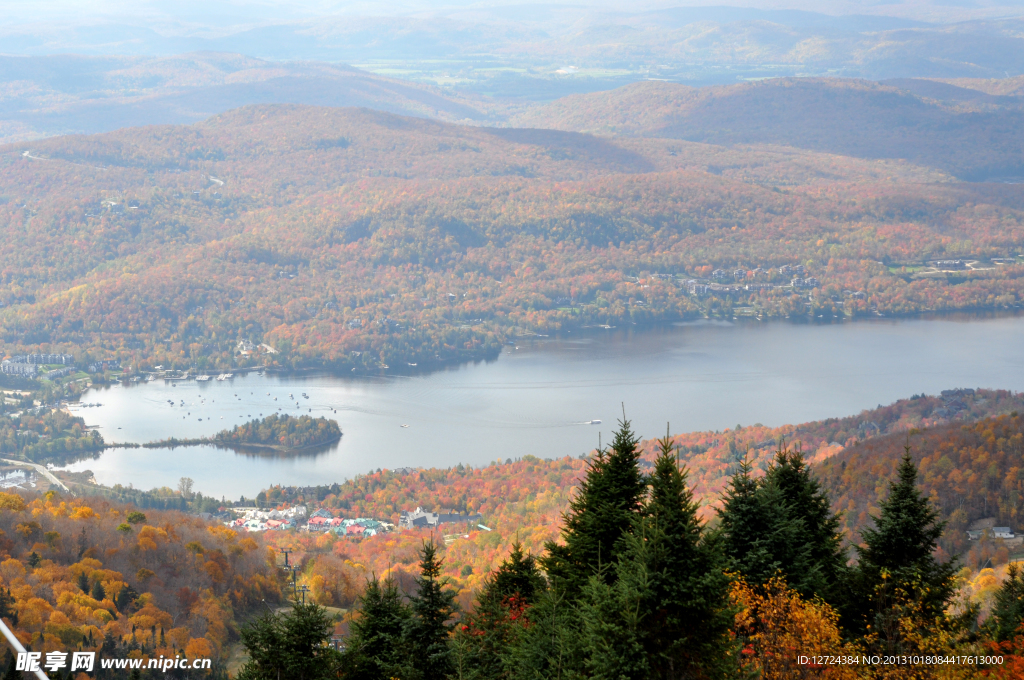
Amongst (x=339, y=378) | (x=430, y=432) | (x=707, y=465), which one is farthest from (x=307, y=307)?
(x=707, y=465)

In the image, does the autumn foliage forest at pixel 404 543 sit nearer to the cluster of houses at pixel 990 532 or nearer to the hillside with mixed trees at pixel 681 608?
the hillside with mixed trees at pixel 681 608

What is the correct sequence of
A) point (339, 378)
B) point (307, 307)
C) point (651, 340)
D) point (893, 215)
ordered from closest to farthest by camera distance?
point (339, 378)
point (651, 340)
point (307, 307)
point (893, 215)

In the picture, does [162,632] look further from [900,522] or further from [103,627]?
[900,522]

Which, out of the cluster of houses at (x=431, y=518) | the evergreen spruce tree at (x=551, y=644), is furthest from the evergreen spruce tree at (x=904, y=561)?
the cluster of houses at (x=431, y=518)

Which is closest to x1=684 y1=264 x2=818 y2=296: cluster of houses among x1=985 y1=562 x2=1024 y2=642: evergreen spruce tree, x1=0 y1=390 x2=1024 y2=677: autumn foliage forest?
x1=0 y1=390 x2=1024 y2=677: autumn foliage forest

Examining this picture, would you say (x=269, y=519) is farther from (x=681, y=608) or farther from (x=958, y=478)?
(x=681, y=608)

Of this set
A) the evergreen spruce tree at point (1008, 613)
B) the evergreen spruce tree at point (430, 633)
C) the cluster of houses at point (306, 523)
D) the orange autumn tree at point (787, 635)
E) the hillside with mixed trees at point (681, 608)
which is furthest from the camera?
the cluster of houses at point (306, 523)
